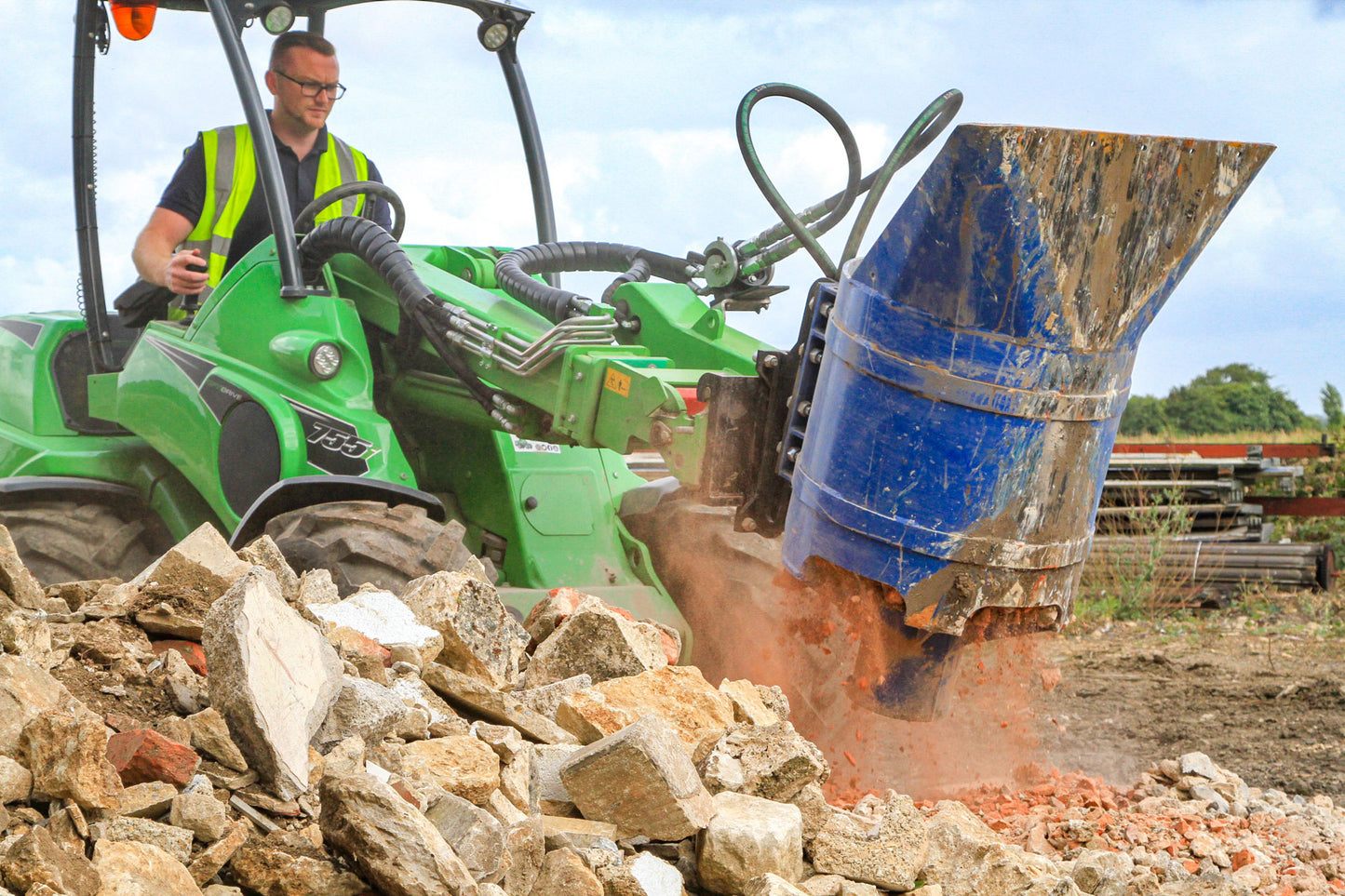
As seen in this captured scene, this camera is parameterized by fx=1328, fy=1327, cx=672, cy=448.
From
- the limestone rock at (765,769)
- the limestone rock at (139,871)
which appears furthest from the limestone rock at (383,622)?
the limestone rock at (139,871)

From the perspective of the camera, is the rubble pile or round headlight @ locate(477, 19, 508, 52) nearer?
the rubble pile

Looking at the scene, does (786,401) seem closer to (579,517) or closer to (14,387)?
(579,517)

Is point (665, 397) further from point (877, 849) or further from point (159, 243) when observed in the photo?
point (159, 243)

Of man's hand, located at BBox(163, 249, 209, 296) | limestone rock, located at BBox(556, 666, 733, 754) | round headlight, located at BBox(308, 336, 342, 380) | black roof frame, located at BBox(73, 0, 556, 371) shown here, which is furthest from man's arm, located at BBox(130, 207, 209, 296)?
limestone rock, located at BBox(556, 666, 733, 754)

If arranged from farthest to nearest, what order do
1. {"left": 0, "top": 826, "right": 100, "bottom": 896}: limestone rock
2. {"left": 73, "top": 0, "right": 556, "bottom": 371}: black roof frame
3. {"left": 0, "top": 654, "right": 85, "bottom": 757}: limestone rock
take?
{"left": 73, "top": 0, "right": 556, "bottom": 371}: black roof frame < {"left": 0, "top": 654, "right": 85, "bottom": 757}: limestone rock < {"left": 0, "top": 826, "right": 100, "bottom": 896}: limestone rock

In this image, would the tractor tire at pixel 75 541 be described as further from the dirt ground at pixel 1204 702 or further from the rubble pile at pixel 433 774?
the dirt ground at pixel 1204 702

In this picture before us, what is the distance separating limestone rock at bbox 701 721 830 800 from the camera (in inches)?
117

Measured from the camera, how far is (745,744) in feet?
10.1

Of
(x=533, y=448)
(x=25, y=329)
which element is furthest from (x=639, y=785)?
(x=25, y=329)

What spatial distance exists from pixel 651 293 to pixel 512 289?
0.49 meters

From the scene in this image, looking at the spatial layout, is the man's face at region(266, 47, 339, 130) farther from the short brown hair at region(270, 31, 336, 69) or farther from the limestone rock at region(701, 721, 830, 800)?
the limestone rock at region(701, 721, 830, 800)

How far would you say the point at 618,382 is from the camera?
4066mm

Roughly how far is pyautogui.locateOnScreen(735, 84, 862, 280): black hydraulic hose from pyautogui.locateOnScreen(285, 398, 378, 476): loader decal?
167cm

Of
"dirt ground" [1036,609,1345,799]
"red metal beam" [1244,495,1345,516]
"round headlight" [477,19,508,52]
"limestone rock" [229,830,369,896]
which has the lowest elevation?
"dirt ground" [1036,609,1345,799]
